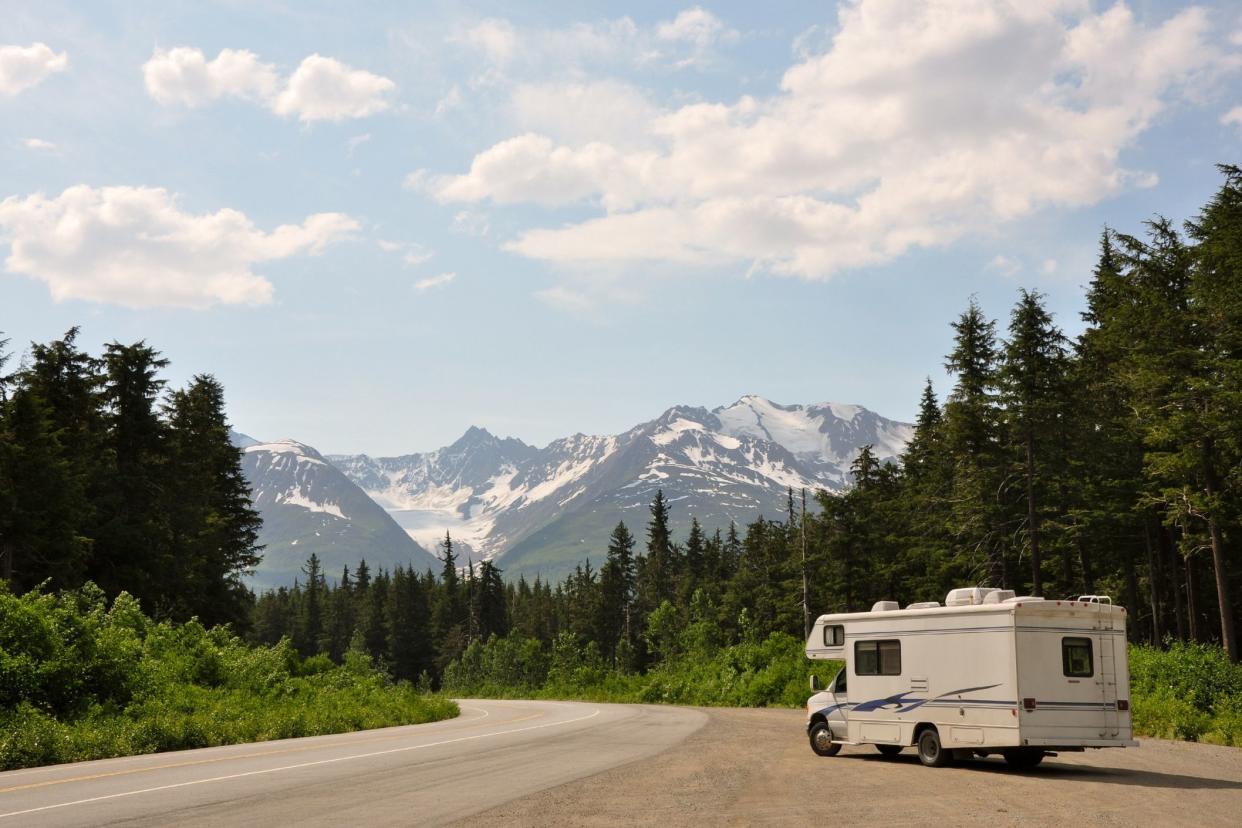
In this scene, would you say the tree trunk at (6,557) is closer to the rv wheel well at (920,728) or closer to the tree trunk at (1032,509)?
the rv wheel well at (920,728)

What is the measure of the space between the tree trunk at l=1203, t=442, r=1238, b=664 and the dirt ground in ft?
38.7

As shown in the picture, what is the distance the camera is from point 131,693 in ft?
84.1

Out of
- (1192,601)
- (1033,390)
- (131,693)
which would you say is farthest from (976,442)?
(131,693)

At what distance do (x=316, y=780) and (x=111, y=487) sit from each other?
36554 mm

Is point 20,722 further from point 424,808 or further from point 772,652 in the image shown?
point 772,652

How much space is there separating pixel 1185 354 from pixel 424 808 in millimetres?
33470

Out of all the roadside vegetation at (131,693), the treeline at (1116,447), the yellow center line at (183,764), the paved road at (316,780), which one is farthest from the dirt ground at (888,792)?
the treeline at (1116,447)

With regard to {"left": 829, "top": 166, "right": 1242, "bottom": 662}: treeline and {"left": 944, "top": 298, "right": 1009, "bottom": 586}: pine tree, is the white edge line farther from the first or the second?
{"left": 944, "top": 298, "right": 1009, "bottom": 586}: pine tree

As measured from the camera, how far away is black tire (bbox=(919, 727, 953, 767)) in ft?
59.2

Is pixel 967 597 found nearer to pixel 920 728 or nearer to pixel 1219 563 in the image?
pixel 920 728

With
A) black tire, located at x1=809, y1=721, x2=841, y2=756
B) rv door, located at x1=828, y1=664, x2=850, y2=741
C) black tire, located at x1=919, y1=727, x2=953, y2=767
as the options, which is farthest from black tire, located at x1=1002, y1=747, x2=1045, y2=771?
black tire, located at x1=809, y1=721, x2=841, y2=756

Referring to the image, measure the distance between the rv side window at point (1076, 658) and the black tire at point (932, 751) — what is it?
8.45ft

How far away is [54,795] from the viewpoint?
13109 mm

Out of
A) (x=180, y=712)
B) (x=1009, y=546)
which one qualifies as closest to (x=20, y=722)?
(x=180, y=712)
